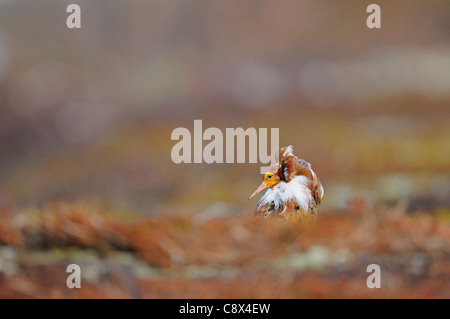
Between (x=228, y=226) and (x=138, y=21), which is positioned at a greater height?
(x=138, y=21)

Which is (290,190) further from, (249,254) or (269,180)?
(249,254)

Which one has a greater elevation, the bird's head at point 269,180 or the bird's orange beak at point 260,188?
the bird's head at point 269,180

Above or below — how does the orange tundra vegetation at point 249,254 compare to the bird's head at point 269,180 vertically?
below

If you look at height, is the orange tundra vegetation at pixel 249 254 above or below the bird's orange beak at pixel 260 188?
below

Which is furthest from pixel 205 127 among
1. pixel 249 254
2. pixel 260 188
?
pixel 249 254

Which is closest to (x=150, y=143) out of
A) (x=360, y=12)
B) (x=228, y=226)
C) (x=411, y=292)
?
(x=228, y=226)
